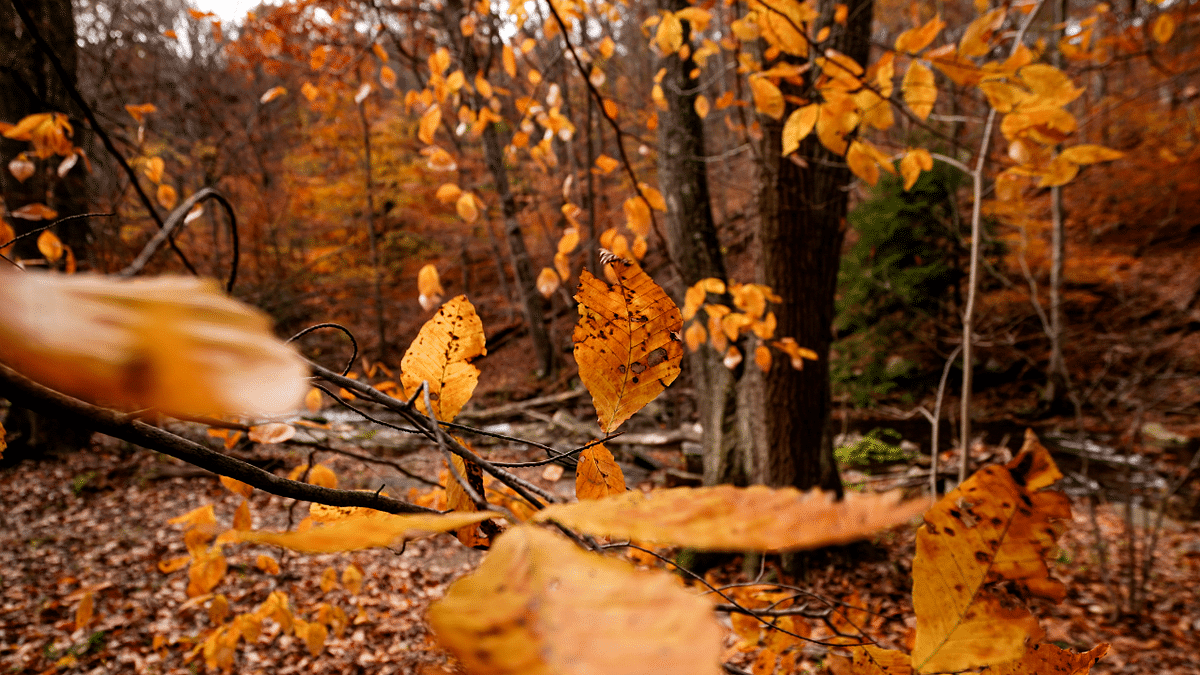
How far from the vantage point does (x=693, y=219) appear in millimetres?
3676

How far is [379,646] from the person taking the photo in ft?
10.7

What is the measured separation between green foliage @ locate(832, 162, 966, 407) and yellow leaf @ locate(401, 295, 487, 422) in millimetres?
9103

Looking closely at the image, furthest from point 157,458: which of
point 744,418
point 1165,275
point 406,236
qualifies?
point 1165,275

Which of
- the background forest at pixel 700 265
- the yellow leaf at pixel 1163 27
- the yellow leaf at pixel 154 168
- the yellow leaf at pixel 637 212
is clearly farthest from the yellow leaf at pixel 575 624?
the yellow leaf at pixel 1163 27

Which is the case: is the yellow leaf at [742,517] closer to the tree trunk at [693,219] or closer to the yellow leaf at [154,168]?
the yellow leaf at [154,168]

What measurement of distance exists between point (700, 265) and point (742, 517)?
3.55 metres

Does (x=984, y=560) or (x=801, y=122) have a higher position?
(x=801, y=122)

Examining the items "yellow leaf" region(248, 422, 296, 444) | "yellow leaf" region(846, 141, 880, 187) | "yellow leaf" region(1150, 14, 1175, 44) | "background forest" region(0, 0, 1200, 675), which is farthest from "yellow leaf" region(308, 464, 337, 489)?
"yellow leaf" region(1150, 14, 1175, 44)

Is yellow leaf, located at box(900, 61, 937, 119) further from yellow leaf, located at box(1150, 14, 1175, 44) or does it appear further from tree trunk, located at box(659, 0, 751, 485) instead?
tree trunk, located at box(659, 0, 751, 485)

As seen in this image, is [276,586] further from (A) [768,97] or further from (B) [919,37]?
(B) [919,37]

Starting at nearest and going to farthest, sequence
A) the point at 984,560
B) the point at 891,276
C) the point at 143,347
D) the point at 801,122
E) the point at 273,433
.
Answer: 1. the point at 143,347
2. the point at 984,560
3. the point at 273,433
4. the point at 801,122
5. the point at 891,276

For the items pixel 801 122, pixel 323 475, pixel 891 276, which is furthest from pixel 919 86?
pixel 891 276

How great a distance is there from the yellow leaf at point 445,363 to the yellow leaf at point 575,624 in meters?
0.34

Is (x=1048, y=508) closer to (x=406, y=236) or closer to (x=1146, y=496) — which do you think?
(x=1146, y=496)
